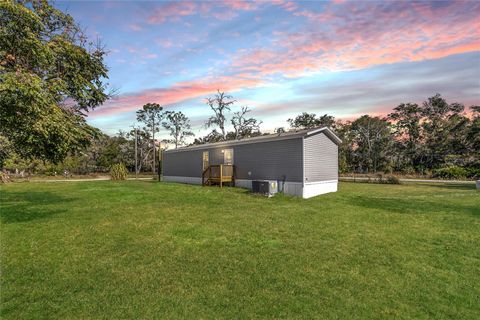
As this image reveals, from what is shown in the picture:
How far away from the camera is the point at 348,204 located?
12.6 m

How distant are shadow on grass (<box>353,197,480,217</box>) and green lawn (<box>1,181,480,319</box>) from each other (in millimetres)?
431

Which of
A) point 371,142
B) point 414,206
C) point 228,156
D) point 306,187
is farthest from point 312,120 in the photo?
point 414,206

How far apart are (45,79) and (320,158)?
14.1 metres

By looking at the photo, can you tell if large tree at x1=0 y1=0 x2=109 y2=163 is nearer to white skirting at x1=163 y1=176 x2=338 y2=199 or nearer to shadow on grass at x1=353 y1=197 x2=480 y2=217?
white skirting at x1=163 y1=176 x2=338 y2=199

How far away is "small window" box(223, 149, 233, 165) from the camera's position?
20000 millimetres

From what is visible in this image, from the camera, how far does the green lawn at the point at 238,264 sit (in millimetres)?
3898

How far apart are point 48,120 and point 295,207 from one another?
376 inches

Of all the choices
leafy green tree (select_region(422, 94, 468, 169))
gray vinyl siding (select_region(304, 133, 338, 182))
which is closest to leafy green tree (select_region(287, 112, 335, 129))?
leafy green tree (select_region(422, 94, 468, 169))

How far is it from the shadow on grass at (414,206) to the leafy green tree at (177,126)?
43.4 m

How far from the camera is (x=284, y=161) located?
16031mm

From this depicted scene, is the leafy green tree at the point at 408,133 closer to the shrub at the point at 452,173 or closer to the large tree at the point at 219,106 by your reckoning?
the shrub at the point at 452,173

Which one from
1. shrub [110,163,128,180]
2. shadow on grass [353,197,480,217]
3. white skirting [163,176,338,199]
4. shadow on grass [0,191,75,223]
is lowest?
shadow on grass [353,197,480,217]

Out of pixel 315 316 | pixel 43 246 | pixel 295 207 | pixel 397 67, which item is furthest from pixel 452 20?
pixel 43 246

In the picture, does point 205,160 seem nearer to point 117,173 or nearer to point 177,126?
point 117,173
